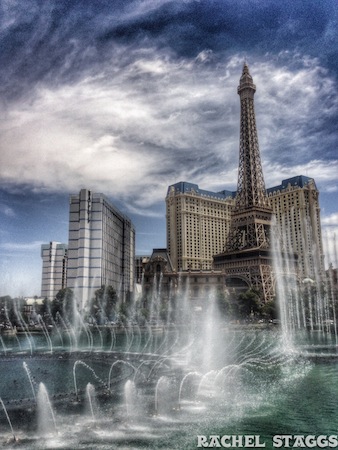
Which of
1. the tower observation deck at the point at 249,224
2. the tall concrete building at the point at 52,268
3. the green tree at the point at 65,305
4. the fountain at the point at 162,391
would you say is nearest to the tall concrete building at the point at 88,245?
the green tree at the point at 65,305

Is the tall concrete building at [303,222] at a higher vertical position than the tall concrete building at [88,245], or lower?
higher

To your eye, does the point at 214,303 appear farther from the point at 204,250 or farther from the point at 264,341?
the point at 204,250

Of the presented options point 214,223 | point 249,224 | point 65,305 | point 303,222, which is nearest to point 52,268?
point 214,223

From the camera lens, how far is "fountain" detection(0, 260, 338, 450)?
66.7ft

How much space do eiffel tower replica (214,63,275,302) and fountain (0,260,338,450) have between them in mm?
55347

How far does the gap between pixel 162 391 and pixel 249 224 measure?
349 feet

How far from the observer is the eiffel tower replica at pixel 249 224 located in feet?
386

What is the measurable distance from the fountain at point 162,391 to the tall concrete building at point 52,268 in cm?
12493

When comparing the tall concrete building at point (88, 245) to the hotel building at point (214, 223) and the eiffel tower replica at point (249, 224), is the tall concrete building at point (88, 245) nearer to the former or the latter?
the eiffel tower replica at point (249, 224)

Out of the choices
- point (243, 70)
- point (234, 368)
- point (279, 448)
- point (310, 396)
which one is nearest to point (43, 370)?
point (234, 368)

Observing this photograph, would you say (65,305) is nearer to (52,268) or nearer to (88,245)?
(88,245)

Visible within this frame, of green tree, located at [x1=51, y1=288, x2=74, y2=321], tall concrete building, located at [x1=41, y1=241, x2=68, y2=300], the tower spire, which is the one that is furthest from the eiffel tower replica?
tall concrete building, located at [x1=41, y1=241, x2=68, y2=300]

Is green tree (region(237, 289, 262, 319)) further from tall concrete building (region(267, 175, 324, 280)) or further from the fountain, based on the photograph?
tall concrete building (region(267, 175, 324, 280))

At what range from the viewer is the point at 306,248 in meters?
166
